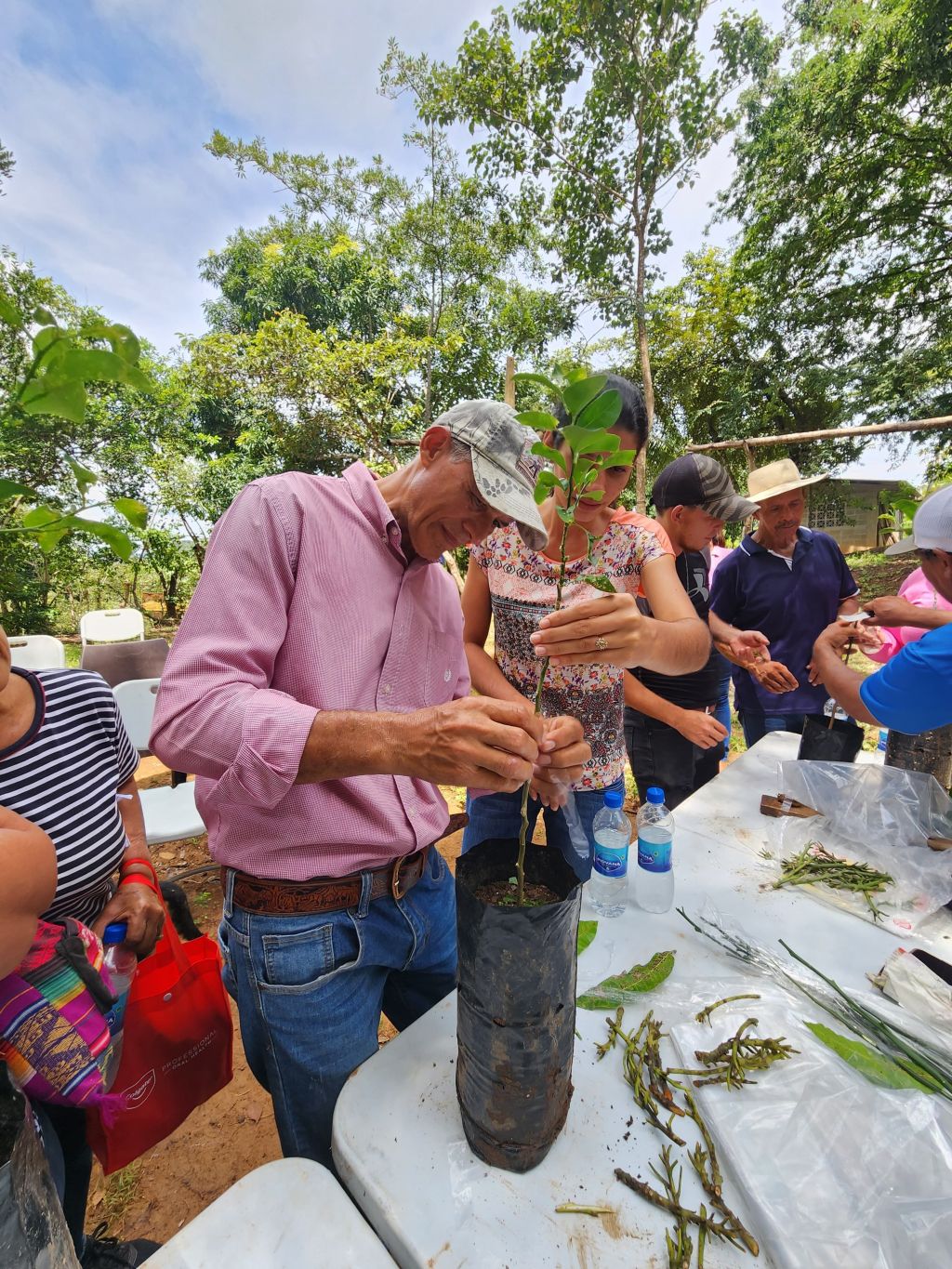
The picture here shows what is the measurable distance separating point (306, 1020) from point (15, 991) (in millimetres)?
544

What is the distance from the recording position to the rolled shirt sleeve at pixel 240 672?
96cm

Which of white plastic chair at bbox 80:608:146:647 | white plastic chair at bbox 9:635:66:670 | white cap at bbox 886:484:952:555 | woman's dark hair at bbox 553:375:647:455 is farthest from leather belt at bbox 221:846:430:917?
white plastic chair at bbox 80:608:146:647

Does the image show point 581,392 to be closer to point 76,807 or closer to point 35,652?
point 76,807

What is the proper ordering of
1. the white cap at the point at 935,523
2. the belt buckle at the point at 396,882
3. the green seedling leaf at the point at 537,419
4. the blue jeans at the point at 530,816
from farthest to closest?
1. the blue jeans at the point at 530,816
2. the white cap at the point at 935,523
3. the belt buckle at the point at 396,882
4. the green seedling leaf at the point at 537,419

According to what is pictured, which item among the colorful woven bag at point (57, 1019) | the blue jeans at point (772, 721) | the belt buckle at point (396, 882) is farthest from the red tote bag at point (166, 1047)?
the blue jeans at point (772, 721)

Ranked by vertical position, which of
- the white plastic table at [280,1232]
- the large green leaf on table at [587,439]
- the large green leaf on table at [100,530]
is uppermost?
the large green leaf on table at [587,439]

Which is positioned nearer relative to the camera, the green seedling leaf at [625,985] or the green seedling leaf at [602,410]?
the green seedling leaf at [602,410]

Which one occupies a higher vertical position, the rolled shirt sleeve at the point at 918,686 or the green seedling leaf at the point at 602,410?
the green seedling leaf at the point at 602,410

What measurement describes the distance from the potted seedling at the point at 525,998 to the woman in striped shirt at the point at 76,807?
1116 mm

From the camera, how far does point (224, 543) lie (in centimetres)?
114

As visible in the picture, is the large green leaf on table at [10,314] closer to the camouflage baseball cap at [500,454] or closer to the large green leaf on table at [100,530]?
the large green leaf on table at [100,530]

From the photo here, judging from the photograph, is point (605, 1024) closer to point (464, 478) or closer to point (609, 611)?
point (609, 611)

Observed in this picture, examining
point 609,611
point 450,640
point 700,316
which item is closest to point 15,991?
point 450,640

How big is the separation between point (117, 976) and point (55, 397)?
58.2 inches
